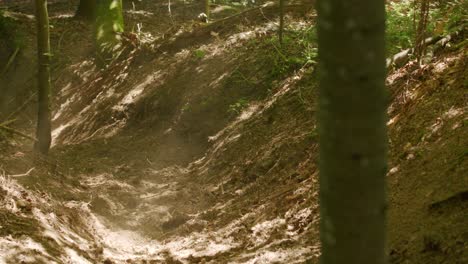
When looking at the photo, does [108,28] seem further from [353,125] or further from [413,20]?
[353,125]

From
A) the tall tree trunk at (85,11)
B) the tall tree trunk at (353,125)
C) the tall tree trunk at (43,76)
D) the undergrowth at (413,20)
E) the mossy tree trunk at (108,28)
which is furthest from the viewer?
the tall tree trunk at (85,11)

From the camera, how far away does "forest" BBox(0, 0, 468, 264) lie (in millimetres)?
1647

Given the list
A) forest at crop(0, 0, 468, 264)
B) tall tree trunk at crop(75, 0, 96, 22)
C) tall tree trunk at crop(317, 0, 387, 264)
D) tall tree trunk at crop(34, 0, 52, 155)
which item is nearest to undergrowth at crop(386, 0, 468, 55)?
forest at crop(0, 0, 468, 264)

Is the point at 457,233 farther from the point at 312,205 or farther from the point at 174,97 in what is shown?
the point at 174,97

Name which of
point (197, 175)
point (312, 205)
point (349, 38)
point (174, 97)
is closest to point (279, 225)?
point (312, 205)

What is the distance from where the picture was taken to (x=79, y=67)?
1348 cm

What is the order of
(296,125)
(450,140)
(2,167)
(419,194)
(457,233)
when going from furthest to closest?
(296,125) < (2,167) < (450,140) < (419,194) < (457,233)

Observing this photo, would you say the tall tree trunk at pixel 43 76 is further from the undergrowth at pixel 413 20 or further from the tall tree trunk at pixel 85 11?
the tall tree trunk at pixel 85 11

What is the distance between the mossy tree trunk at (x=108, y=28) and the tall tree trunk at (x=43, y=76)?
460 centimetres

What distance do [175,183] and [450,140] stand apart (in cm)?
444

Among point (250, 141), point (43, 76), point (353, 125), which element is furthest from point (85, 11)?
point (353, 125)

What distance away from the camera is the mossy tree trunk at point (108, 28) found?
504 inches

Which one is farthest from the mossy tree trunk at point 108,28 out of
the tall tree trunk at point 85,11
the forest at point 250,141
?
the tall tree trunk at point 85,11

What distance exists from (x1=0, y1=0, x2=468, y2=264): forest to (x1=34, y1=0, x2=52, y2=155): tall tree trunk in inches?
0.8
